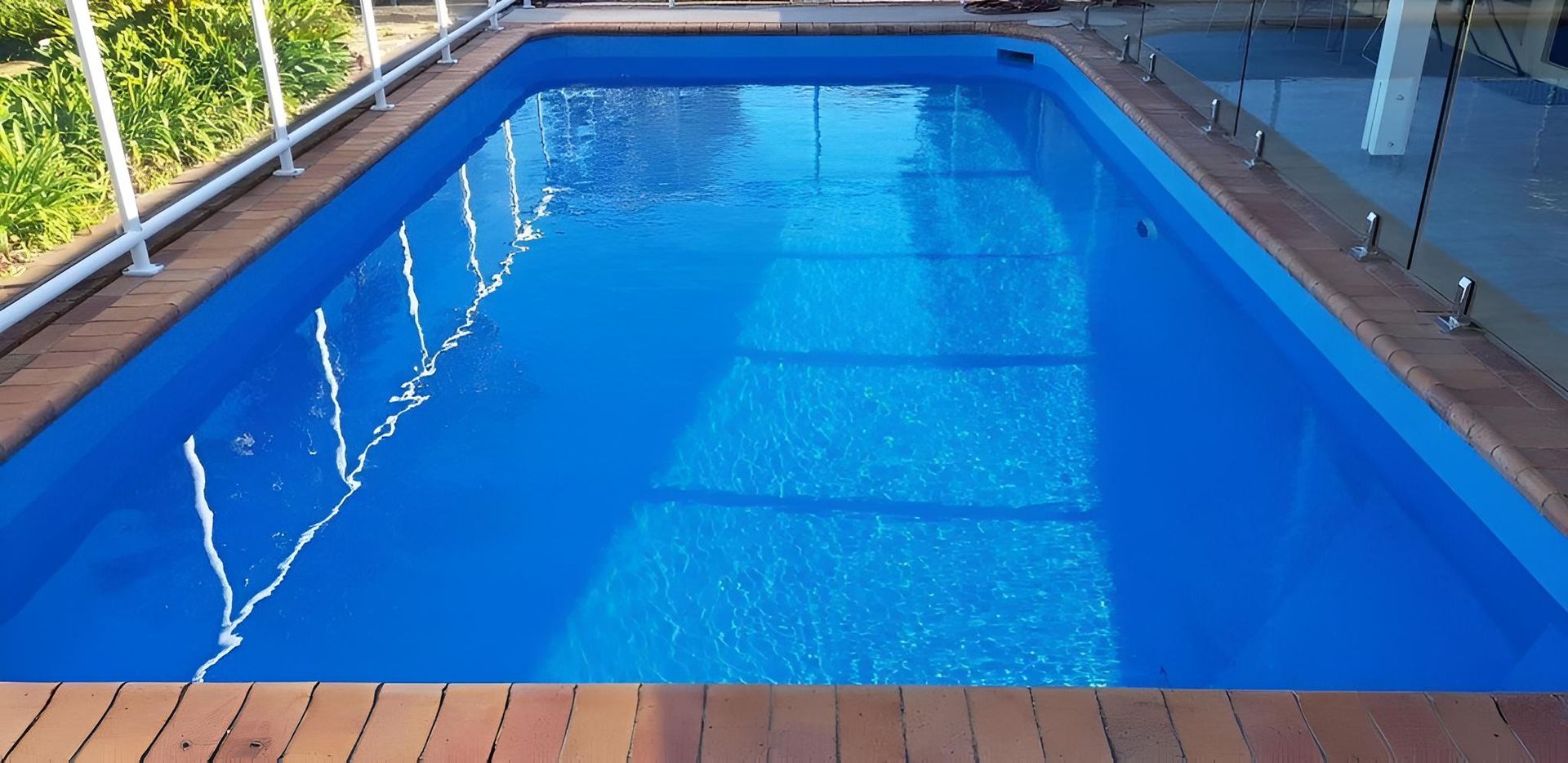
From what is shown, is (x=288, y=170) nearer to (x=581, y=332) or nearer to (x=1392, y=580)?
(x=581, y=332)

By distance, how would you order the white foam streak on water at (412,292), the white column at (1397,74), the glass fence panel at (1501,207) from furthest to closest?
the white column at (1397,74) → the white foam streak on water at (412,292) → the glass fence panel at (1501,207)

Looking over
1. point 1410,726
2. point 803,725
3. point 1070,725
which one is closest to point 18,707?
point 803,725

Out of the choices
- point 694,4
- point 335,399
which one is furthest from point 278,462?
point 694,4

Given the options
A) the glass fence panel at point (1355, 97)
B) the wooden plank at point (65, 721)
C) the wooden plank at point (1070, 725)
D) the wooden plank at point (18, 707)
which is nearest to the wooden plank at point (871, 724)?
the wooden plank at point (1070, 725)

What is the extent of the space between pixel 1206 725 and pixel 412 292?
4.06 metres

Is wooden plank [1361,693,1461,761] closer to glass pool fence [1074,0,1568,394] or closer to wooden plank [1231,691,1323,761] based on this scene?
wooden plank [1231,691,1323,761]

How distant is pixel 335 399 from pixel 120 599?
124 cm

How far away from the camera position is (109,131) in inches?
173

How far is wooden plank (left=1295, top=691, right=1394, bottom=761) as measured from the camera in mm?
2215

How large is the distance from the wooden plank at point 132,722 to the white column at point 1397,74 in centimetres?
473

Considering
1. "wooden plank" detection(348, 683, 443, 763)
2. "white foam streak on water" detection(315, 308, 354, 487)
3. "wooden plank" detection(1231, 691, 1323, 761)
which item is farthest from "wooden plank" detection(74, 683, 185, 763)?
"wooden plank" detection(1231, 691, 1323, 761)

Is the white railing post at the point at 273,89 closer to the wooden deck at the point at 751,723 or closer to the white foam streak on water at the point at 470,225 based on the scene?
the white foam streak on water at the point at 470,225

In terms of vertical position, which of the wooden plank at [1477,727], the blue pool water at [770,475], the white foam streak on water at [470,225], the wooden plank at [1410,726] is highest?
the wooden plank at [1410,726]

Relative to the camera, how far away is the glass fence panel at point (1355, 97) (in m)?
4.54
